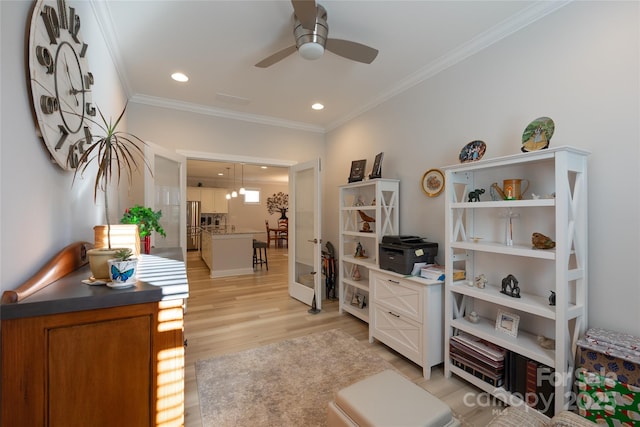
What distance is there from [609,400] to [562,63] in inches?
79.1

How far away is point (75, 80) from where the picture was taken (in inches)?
56.9

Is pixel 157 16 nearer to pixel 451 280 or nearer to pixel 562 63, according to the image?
pixel 562 63

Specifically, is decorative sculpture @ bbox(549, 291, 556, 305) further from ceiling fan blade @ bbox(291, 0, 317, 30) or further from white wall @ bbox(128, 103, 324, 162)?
white wall @ bbox(128, 103, 324, 162)

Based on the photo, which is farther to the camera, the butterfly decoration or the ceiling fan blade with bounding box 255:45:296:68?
the ceiling fan blade with bounding box 255:45:296:68

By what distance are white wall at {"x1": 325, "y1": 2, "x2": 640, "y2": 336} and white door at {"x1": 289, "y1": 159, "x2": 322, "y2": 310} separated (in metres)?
1.59

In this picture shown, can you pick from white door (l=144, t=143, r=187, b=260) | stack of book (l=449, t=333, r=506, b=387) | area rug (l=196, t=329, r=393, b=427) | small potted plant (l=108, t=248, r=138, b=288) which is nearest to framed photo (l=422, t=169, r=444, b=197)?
stack of book (l=449, t=333, r=506, b=387)

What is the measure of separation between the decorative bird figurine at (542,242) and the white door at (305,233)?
2.37 m

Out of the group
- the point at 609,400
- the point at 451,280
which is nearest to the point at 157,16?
the point at 451,280

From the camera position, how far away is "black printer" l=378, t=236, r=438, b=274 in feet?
8.16

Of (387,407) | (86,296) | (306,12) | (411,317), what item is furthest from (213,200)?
(387,407)

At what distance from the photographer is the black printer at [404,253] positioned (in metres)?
2.49

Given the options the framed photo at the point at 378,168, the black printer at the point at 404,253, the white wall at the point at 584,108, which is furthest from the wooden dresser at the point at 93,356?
the framed photo at the point at 378,168

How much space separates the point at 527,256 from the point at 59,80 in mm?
2704

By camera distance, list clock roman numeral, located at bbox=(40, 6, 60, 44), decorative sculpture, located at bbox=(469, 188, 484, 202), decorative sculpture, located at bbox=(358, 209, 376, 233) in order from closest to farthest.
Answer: clock roman numeral, located at bbox=(40, 6, 60, 44) < decorative sculpture, located at bbox=(469, 188, 484, 202) < decorative sculpture, located at bbox=(358, 209, 376, 233)
